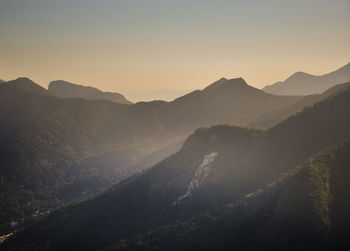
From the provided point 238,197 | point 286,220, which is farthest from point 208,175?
point 286,220

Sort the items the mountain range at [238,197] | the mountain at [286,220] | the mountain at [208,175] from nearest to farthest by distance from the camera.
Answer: the mountain at [286,220], the mountain range at [238,197], the mountain at [208,175]

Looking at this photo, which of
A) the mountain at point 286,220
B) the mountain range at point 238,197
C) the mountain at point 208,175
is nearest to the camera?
the mountain at point 286,220

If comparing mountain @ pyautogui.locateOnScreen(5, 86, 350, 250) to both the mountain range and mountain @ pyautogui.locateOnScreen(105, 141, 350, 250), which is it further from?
mountain @ pyautogui.locateOnScreen(105, 141, 350, 250)

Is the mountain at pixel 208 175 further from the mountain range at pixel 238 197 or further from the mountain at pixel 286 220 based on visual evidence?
the mountain at pixel 286 220

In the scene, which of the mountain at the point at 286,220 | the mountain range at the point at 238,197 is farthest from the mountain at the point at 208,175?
the mountain at the point at 286,220

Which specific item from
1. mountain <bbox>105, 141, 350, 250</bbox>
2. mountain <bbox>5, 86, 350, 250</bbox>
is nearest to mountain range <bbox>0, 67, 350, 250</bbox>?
mountain <bbox>105, 141, 350, 250</bbox>

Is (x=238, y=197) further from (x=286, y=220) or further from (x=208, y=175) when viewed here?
(x=286, y=220)

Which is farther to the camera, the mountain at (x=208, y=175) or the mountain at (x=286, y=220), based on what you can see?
the mountain at (x=208, y=175)
